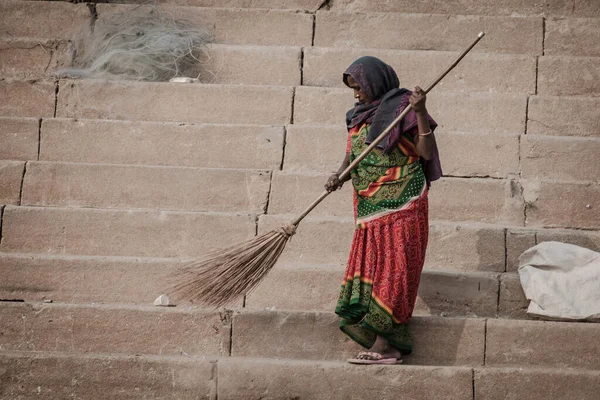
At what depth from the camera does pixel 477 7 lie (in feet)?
28.9

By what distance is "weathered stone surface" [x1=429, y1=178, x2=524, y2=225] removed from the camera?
685 cm

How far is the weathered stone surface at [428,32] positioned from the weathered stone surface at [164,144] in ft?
4.85

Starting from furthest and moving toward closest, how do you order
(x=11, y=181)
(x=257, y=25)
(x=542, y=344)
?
(x=257, y=25) → (x=11, y=181) → (x=542, y=344)

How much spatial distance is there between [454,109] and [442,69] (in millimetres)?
543

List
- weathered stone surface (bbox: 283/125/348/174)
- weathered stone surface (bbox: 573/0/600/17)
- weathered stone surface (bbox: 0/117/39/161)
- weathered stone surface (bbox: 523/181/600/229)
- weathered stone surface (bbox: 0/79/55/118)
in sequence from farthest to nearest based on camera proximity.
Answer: weathered stone surface (bbox: 573/0/600/17) → weathered stone surface (bbox: 0/79/55/118) → weathered stone surface (bbox: 0/117/39/161) → weathered stone surface (bbox: 283/125/348/174) → weathered stone surface (bbox: 523/181/600/229)

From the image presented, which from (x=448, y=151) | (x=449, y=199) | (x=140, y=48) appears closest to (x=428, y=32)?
(x=448, y=151)

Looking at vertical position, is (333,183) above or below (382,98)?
below

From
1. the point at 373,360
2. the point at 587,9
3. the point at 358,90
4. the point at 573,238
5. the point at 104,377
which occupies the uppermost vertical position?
the point at 587,9

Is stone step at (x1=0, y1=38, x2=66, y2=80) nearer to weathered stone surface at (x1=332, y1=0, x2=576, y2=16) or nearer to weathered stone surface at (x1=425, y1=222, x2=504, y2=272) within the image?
weathered stone surface at (x1=332, y1=0, x2=576, y2=16)

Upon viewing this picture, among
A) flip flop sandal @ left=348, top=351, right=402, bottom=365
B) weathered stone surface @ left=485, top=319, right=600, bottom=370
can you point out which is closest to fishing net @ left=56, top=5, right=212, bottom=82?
flip flop sandal @ left=348, top=351, right=402, bottom=365

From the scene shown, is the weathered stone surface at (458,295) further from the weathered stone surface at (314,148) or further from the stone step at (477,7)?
the stone step at (477,7)

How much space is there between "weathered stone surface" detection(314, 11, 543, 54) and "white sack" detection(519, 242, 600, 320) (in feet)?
8.54

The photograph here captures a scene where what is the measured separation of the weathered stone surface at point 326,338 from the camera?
573cm

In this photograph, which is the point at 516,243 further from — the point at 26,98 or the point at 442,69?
the point at 26,98
